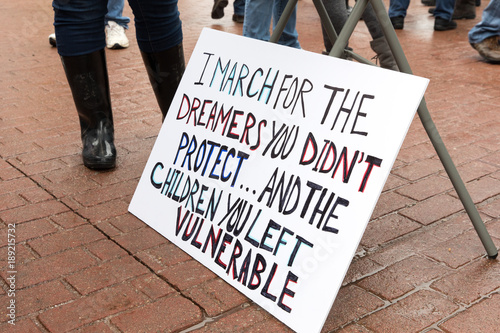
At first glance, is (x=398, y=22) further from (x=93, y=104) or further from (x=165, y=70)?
(x=93, y=104)

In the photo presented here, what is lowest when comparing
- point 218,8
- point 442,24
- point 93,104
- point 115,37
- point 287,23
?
point 115,37

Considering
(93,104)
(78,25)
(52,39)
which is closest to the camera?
(78,25)

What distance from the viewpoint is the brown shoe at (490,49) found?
491cm

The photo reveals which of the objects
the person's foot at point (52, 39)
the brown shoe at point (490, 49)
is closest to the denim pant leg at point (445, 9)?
the brown shoe at point (490, 49)

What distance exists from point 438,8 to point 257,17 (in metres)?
3.59

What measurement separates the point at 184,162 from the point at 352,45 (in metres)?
3.74

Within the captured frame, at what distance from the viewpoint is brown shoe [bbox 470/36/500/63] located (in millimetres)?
4910

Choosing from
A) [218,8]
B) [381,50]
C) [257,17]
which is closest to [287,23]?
[257,17]

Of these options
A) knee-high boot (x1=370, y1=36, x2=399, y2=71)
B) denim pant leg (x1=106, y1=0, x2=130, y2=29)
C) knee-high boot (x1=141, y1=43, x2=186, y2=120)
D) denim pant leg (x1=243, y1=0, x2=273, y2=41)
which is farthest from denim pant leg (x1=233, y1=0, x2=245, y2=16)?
knee-high boot (x1=141, y1=43, x2=186, y2=120)

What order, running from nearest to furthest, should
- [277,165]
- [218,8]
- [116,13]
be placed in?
[277,165] → [116,13] → [218,8]

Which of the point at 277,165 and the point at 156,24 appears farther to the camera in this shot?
the point at 156,24

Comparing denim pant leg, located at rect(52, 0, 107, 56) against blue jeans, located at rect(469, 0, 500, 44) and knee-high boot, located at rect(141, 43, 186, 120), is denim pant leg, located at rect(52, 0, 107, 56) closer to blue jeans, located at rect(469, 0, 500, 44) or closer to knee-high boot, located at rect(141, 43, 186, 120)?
knee-high boot, located at rect(141, 43, 186, 120)

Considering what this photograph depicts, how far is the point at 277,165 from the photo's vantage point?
1935 mm

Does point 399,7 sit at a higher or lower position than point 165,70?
lower
